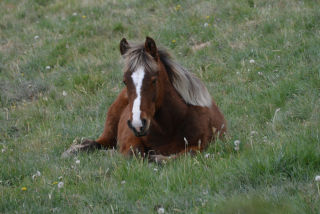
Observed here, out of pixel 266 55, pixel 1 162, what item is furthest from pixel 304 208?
pixel 266 55

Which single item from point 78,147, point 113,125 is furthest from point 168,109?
point 113,125

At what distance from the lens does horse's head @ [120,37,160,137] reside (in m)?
5.41

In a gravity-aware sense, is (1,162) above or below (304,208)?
below

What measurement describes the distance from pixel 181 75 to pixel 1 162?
2.40 metres

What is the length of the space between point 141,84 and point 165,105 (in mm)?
603

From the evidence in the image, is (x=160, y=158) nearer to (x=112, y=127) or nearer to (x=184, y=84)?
(x=184, y=84)

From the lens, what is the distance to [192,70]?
9492mm

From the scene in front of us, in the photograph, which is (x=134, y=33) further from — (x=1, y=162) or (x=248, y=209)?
(x=248, y=209)

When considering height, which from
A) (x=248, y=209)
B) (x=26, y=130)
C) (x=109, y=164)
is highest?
(x=248, y=209)

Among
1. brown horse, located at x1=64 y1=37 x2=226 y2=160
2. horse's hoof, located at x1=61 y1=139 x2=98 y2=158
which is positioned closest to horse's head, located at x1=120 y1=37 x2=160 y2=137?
brown horse, located at x1=64 y1=37 x2=226 y2=160

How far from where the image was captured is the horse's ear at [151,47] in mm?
5871

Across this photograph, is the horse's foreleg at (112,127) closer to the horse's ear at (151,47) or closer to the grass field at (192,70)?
the grass field at (192,70)

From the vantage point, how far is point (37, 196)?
477cm

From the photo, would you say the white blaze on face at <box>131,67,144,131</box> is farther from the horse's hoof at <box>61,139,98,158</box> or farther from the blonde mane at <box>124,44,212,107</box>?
the horse's hoof at <box>61,139,98,158</box>
